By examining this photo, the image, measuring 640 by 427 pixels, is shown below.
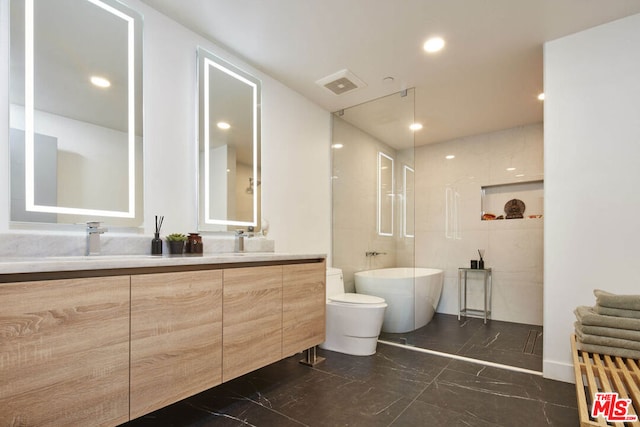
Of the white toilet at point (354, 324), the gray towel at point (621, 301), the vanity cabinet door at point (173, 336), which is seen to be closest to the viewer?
the vanity cabinet door at point (173, 336)

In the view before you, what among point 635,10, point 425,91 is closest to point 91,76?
point 425,91

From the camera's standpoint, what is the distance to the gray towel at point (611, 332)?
154cm

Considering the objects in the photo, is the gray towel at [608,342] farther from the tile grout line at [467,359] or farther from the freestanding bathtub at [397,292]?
the freestanding bathtub at [397,292]

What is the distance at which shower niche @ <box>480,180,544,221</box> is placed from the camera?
3871 millimetres

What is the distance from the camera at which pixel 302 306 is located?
7.00 ft

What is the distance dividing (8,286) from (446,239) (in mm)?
4272

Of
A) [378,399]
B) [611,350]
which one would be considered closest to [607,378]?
[611,350]

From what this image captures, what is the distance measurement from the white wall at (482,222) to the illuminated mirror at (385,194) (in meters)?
1.44

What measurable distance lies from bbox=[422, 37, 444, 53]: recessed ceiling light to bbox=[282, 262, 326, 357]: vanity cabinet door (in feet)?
5.61

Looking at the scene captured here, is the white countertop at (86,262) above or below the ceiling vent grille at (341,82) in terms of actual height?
below

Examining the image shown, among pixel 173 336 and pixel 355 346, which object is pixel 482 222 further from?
pixel 173 336

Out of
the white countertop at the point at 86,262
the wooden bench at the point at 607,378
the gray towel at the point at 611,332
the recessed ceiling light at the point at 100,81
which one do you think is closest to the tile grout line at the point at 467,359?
the wooden bench at the point at 607,378
